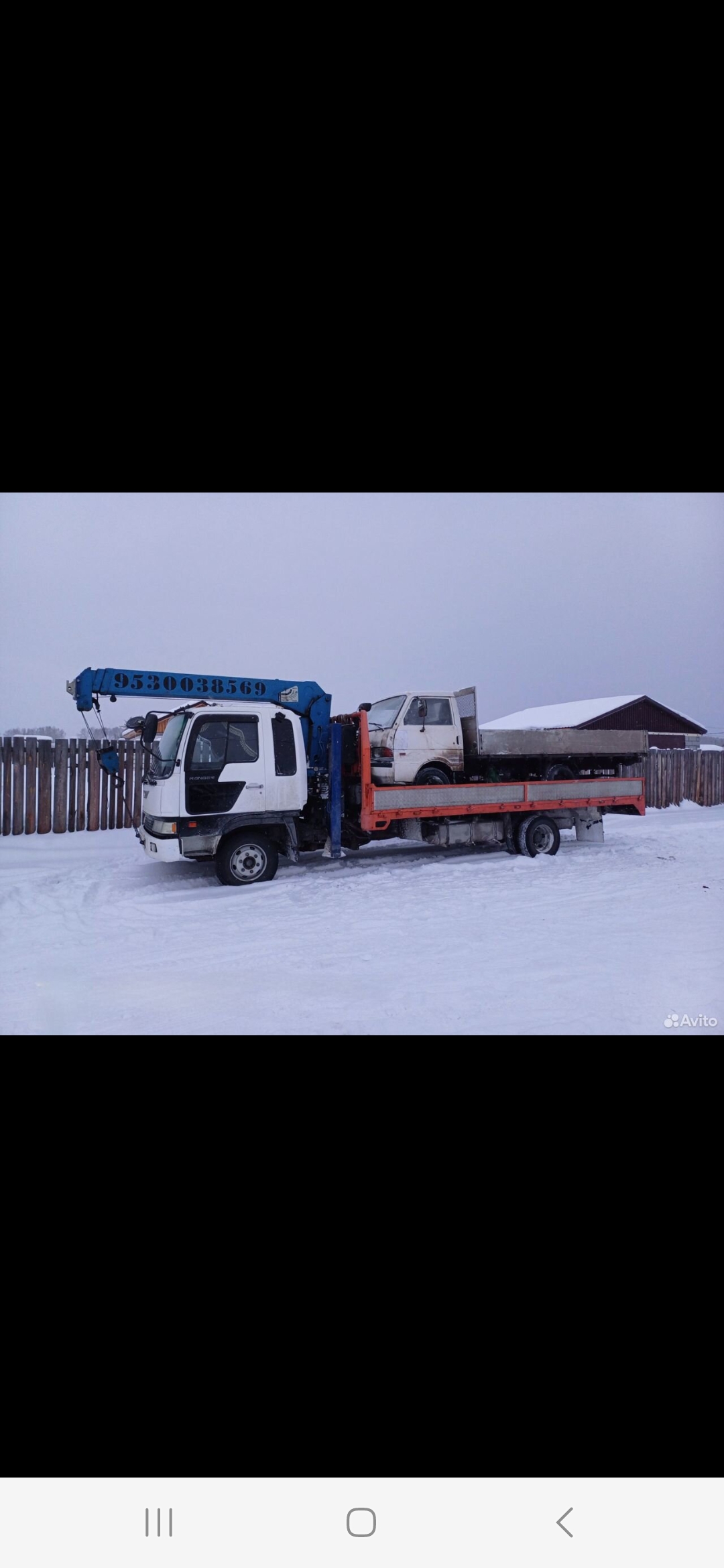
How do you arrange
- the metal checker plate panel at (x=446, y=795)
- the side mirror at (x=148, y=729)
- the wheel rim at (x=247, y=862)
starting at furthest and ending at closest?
the metal checker plate panel at (x=446, y=795), the wheel rim at (x=247, y=862), the side mirror at (x=148, y=729)

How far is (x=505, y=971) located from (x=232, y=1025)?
1.51m

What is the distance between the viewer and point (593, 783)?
7.73 meters

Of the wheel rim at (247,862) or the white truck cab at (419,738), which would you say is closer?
the wheel rim at (247,862)

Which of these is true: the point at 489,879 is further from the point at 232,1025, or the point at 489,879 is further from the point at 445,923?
the point at 232,1025

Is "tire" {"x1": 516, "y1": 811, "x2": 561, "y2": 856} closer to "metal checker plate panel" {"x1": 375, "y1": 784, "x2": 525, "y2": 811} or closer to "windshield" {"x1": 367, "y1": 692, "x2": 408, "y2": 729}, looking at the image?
"metal checker plate panel" {"x1": 375, "y1": 784, "x2": 525, "y2": 811}

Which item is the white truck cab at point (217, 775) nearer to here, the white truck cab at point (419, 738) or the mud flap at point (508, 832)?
the white truck cab at point (419, 738)

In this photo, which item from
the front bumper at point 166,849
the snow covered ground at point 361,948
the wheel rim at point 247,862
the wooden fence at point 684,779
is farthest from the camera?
the wooden fence at point 684,779

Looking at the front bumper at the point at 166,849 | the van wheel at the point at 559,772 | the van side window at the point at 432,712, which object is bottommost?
the front bumper at the point at 166,849

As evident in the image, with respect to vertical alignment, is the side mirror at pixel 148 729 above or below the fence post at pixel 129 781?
above

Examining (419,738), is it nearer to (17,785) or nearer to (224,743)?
(224,743)

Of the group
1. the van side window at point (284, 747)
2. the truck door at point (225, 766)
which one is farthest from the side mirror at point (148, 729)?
the van side window at point (284, 747)

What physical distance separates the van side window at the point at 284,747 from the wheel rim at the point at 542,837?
3.06 meters

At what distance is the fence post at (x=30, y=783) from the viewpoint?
298 inches

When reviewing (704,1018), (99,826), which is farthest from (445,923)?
(99,826)
